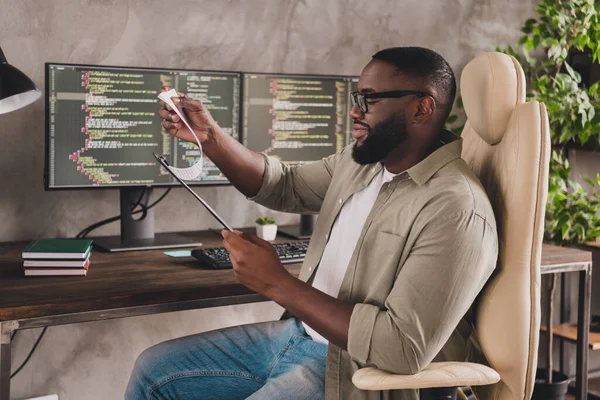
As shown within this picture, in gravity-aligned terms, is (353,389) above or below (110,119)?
below

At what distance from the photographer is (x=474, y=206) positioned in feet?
5.11

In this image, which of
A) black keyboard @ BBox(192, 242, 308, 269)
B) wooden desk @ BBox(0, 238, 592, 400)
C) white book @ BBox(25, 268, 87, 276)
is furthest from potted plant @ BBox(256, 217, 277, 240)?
white book @ BBox(25, 268, 87, 276)

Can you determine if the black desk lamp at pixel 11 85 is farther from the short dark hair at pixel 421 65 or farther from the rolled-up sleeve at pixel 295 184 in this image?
the short dark hair at pixel 421 65

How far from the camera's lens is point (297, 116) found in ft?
8.73

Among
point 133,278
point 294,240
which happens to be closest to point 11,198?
point 133,278

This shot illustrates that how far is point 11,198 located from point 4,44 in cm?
49

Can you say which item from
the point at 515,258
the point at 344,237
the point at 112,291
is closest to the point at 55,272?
the point at 112,291

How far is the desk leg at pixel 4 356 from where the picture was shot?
5.42 ft

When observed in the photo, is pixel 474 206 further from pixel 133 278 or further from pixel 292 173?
pixel 133 278

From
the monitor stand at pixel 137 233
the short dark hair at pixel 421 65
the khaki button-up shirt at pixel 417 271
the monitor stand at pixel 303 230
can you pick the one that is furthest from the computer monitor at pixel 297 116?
the short dark hair at pixel 421 65

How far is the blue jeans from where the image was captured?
187 cm

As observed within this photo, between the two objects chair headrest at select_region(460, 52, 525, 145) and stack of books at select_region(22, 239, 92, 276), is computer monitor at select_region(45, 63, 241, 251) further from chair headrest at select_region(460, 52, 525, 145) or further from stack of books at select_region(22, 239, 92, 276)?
chair headrest at select_region(460, 52, 525, 145)

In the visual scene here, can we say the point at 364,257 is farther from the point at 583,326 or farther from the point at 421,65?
the point at 583,326

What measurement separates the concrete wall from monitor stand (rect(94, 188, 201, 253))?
0.21 m
